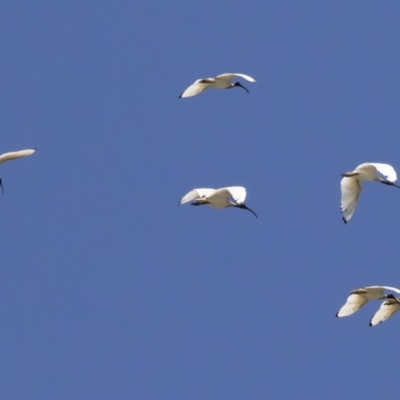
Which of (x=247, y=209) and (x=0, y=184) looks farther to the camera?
(x=0, y=184)

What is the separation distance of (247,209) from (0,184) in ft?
19.0

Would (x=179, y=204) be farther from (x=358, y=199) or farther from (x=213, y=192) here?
(x=358, y=199)

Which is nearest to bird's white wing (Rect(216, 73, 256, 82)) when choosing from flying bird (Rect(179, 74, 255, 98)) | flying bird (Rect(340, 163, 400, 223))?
flying bird (Rect(179, 74, 255, 98))

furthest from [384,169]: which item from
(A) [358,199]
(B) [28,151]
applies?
(B) [28,151]

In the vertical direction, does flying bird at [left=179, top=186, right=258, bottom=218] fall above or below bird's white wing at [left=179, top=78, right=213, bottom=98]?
below

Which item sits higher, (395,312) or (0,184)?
(0,184)

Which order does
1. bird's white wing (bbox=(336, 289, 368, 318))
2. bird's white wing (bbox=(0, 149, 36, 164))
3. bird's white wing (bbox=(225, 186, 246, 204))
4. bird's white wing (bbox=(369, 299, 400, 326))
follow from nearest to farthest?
bird's white wing (bbox=(225, 186, 246, 204)) < bird's white wing (bbox=(0, 149, 36, 164)) < bird's white wing (bbox=(369, 299, 400, 326)) < bird's white wing (bbox=(336, 289, 368, 318))

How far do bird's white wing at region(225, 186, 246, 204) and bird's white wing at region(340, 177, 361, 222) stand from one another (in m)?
3.02

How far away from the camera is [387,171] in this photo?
42250 millimetres

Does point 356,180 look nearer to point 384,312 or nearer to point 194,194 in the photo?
point 384,312

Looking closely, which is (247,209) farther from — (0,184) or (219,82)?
(0,184)

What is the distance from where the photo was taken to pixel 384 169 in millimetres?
42312

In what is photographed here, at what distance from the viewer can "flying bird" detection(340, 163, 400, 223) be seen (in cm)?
4225

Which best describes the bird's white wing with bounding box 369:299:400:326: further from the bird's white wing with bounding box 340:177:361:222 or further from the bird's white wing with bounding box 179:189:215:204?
the bird's white wing with bounding box 179:189:215:204
